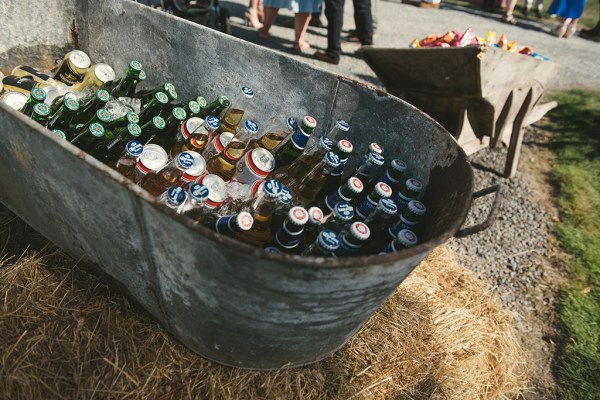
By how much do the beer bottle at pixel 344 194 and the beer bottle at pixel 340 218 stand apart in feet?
0.13

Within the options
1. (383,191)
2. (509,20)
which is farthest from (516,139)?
(509,20)

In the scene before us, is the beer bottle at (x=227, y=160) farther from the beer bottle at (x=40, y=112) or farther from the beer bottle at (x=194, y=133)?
the beer bottle at (x=40, y=112)

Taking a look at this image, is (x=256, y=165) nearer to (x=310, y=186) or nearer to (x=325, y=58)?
(x=310, y=186)

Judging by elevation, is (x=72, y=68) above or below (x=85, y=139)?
above

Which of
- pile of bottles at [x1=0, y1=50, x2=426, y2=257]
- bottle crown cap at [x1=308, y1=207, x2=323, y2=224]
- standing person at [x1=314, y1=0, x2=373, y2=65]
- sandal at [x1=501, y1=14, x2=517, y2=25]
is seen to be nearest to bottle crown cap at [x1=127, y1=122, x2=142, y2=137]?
pile of bottles at [x1=0, y1=50, x2=426, y2=257]

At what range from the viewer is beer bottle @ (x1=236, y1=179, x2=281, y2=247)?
1.48m

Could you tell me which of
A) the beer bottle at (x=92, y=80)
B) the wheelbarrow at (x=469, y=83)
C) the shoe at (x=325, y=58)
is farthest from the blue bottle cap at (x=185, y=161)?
the shoe at (x=325, y=58)

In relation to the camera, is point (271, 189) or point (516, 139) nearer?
point (271, 189)

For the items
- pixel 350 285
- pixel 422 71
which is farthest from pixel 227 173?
pixel 422 71

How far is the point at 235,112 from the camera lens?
2236 mm

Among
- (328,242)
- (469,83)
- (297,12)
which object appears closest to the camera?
(328,242)

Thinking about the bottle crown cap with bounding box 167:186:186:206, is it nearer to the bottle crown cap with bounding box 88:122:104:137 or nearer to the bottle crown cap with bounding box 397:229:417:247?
the bottle crown cap with bounding box 88:122:104:137

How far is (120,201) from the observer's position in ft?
4.14

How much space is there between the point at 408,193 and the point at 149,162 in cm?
107
